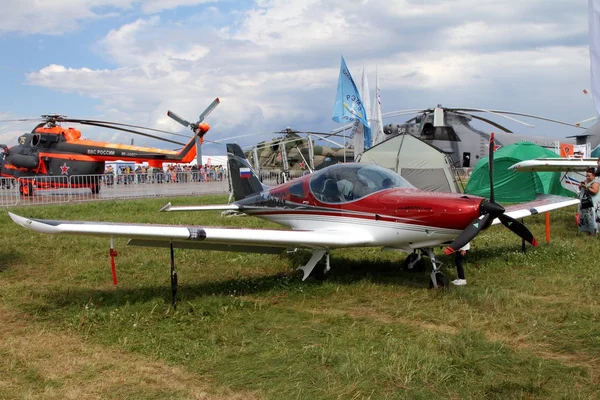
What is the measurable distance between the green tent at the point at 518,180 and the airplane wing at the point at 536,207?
20.1 feet

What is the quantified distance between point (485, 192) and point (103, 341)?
14324mm

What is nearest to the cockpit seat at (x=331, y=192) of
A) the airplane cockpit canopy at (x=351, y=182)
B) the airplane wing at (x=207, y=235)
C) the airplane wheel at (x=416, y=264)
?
the airplane cockpit canopy at (x=351, y=182)

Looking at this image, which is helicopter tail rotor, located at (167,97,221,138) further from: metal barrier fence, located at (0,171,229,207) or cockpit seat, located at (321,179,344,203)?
cockpit seat, located at (321,179,344,203)

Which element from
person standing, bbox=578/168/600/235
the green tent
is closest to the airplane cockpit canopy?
person standing, bbox=578/168/600/235

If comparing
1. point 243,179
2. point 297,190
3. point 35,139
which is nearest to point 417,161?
point 243,179

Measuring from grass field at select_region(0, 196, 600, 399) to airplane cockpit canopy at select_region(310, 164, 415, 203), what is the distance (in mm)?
1240

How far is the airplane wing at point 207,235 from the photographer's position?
5.52m

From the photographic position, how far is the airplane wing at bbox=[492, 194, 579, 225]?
871 cm

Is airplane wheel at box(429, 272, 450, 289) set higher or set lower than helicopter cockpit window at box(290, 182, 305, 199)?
lower

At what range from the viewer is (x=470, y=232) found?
602 centimetres

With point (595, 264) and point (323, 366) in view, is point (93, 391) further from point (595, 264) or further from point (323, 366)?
point (595, 264)

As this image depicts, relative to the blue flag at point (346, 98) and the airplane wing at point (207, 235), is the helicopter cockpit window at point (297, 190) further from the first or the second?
the blue flag at point (346, 98)

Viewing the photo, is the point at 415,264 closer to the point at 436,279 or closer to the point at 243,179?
the point at 436,279

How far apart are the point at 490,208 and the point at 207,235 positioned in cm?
332
